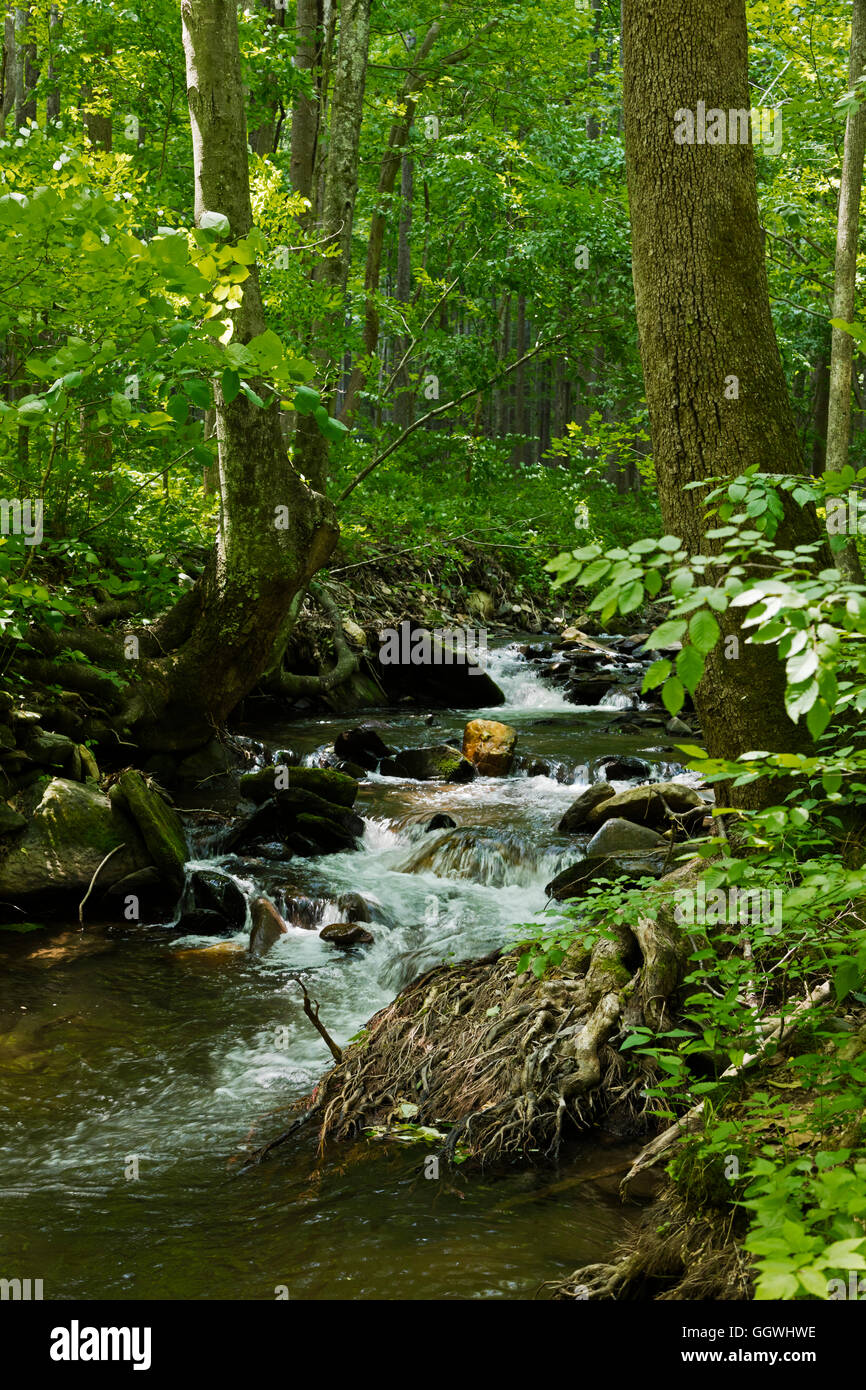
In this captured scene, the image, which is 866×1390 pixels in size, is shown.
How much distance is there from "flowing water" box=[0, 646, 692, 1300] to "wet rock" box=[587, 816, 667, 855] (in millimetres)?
442

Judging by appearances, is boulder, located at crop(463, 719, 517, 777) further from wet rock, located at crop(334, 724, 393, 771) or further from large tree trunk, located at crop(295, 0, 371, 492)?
large tree trunk, located at crop(295, 0, 371, 492)

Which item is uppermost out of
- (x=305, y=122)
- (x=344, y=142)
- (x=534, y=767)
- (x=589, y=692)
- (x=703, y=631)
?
(x=305, y=122)

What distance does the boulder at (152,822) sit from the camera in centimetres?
752

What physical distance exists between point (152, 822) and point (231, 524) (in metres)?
2.85

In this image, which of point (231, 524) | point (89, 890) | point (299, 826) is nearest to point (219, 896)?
point (89, 890)

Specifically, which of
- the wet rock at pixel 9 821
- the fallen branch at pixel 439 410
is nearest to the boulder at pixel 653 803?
the wet rock at pixel 9 821

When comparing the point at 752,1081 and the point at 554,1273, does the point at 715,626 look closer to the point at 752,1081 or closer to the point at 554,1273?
the point at 752,1081

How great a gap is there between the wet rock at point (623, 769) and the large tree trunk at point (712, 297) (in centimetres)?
576

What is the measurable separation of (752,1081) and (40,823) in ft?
18.0

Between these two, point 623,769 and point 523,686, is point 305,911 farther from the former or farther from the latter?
point 523,686

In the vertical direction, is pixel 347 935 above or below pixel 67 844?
below

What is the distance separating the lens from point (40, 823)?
23.5 feet

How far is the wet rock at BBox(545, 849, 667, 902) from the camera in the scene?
6.16 metres

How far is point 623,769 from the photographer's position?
10266mm
